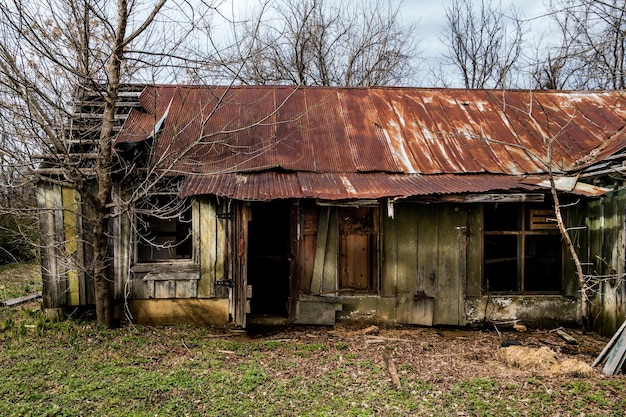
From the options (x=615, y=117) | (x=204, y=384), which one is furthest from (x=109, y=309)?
(x=615, y=117)

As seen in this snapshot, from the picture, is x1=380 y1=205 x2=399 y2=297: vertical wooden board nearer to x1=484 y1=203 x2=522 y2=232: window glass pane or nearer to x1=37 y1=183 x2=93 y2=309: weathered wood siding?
x1=484 y1=203 x2=522 y2=232: window glass pane

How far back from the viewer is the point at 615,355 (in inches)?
235

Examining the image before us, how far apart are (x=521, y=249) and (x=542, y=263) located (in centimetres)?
75

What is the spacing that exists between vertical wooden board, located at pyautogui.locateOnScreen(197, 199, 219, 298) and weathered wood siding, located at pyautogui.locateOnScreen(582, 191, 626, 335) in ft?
21.1

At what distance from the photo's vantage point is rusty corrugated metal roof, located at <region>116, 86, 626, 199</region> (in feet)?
25.6

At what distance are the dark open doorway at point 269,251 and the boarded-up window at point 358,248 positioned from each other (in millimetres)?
2195

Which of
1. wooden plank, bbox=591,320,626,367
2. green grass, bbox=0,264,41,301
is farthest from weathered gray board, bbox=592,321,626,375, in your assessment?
green grass, bbox=0,264,41,301

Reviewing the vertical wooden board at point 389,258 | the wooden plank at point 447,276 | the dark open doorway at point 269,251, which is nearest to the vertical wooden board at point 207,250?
the dark open doorway at point 269,251

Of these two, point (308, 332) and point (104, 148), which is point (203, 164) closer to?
point (104, 148)

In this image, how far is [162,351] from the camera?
6746mm

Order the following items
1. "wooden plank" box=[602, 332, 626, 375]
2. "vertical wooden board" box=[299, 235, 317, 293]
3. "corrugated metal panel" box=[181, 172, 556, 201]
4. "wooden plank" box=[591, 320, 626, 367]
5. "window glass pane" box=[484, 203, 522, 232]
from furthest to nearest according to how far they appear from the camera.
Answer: "window glass pane" box=[484, 203, 522, 232], "vertical wooden board" box=[299, 235, 317, 293], "corrugated metal panel" box=[181, 172, 556, 201], "wooden plank" box=[591, 320, 626, 367], "wooden plank" box=[602, 332, 626, 375]

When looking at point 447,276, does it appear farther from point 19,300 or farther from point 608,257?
point 19,300

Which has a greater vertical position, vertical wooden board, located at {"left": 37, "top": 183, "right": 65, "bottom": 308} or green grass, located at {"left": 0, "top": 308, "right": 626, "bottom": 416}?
vertical wooden board, located at {"left": 37, "top": 183, "right": 65, "bottom": 308}

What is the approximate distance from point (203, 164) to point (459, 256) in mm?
5051
